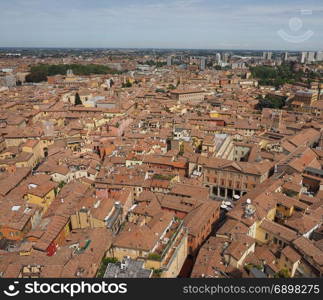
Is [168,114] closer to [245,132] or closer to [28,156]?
[245,132]

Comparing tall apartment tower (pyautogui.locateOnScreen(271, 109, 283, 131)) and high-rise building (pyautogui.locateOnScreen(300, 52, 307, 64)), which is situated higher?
high-rise building (pyautogui.locateOnScreen(300, 52, 307, 64))

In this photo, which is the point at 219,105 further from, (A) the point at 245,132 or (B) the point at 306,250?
(B) the point at 306,250

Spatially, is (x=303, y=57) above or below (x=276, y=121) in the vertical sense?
above

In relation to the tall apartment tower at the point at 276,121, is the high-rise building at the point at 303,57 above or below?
above

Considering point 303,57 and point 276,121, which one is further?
point 303,57

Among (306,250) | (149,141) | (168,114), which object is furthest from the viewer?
(168,114)

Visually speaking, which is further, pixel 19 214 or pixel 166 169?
pixel 166 169

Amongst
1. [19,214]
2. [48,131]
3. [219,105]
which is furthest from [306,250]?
[219,105]

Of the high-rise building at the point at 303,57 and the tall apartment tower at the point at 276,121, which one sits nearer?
the tall apartment tower at the point at 276,121

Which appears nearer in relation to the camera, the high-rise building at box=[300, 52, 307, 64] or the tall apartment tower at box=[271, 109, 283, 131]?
the tall apartment tower at box=[271, 109, 283, 131]

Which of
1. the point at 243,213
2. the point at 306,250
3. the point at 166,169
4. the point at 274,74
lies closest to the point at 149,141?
the point at 166,169

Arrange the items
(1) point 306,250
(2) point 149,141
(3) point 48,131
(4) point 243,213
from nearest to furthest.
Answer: (1) point 306,250 → (4) point 243,213 → (2) point 149,141 → (3) point 48,131
